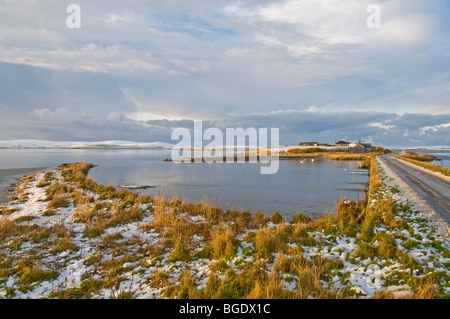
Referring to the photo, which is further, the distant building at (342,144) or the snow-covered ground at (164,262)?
the distant building at (342,144)

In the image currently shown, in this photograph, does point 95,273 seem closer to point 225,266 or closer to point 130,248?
point 130,248

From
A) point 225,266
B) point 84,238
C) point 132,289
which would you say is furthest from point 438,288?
point 84,238

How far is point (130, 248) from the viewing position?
8.32 metres

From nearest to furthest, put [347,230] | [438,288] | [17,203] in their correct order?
[438,288] < [347,230] < [17,203]

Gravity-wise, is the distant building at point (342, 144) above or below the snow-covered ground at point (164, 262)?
above

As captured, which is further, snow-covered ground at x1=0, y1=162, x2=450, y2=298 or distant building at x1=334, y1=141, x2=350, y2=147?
distant building at x1=334, y1=141, x2=350, y2=147

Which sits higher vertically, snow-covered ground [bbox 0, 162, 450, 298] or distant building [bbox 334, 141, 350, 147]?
distant building [bbox 334, 141, 350, 147]

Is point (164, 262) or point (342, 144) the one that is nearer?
point (164, 262)
